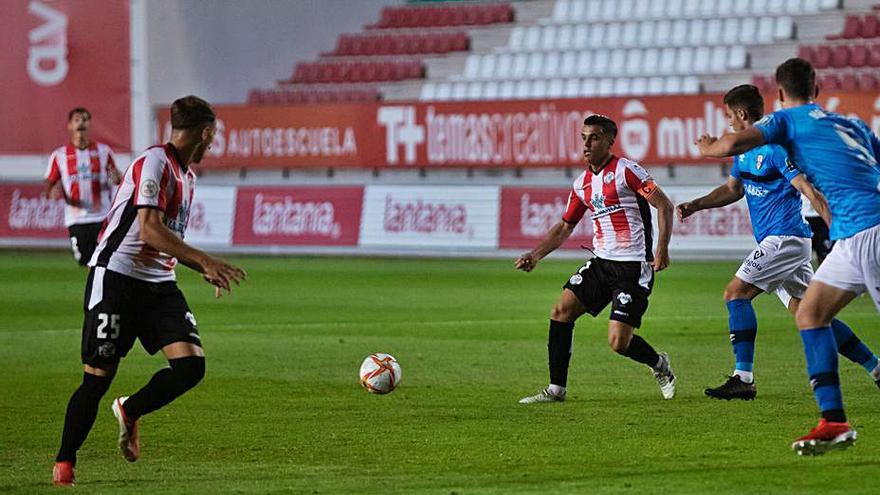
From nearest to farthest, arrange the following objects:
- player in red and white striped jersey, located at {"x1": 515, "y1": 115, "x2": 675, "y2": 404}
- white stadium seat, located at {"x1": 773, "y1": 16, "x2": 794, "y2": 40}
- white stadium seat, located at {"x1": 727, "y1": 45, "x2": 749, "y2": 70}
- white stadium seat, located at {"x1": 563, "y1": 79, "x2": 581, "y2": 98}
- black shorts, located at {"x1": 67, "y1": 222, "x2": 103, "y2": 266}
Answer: player in red and white striped jersey, located at {"x1": 515, "y1": 115, "x2": 675, "y2": 404} → black shorts, located at {"x1": 67, "y1": 222, "x2": 103, "y2": 266} → white stadium seat, located at {"x1": 727, "y1": 45, "x2": 749, "y2": 70} → white stadium seat, located at {"x1": 773, "y1": 16, "x2": 794, "y2": 40} → white stadium seat, located at {"x1": 563, "y1": 79, "x2": 581, "y2": 98}

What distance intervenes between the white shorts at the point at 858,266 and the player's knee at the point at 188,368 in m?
2.97

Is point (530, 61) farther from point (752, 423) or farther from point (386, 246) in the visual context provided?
point (752, 423)

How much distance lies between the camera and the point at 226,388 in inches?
399

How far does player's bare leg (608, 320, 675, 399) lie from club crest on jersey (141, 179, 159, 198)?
3659 mm

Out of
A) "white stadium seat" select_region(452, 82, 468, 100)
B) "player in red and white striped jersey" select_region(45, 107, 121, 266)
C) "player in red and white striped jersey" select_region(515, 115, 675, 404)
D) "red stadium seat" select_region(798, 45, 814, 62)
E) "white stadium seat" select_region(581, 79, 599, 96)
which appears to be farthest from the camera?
"white stadium seat" select_region(452, 82, 468, 100)

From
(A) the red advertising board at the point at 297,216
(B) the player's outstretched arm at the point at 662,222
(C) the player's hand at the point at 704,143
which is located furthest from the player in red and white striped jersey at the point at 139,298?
(A) the red advertising board at the point at 297,216

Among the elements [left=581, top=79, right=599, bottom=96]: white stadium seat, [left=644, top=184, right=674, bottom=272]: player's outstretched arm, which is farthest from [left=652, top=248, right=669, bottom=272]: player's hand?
[left=581, top=79, right=599, bottom=96]: white stadium seat

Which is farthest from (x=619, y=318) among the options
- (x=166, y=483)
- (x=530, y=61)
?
(x=530, y=61)

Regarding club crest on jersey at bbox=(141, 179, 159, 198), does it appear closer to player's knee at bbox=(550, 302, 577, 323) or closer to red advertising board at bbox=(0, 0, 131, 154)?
player's knee at bbox=(550, 302, 577, 323)

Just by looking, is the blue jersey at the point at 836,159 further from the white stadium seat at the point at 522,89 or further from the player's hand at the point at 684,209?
the white stadium seat at the point at 522,89

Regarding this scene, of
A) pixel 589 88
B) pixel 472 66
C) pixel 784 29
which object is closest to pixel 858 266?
pixel 589 88

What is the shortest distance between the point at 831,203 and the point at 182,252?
10.1 ft

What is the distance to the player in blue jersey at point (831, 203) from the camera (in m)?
6.86

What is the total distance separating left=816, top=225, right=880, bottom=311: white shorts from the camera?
6840mm
